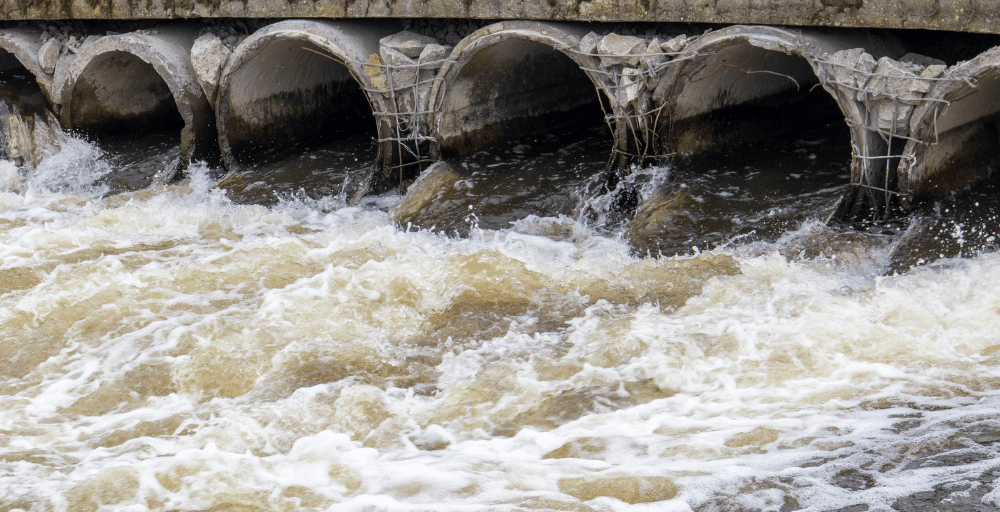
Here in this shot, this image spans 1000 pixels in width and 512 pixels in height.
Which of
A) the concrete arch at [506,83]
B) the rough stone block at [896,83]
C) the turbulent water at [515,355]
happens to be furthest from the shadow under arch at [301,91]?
the rough stone block at [896,83]

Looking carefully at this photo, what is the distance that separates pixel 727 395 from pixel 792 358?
0.41 m

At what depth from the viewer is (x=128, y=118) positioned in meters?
8.36

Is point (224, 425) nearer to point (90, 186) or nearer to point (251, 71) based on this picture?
point (251, 71)

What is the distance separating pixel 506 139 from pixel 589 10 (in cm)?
183

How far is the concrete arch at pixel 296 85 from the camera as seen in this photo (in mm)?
6199

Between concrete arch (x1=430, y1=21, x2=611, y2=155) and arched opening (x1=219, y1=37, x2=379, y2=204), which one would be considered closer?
concrete arch (x1=430, y1=21, x2=611, y2=155)

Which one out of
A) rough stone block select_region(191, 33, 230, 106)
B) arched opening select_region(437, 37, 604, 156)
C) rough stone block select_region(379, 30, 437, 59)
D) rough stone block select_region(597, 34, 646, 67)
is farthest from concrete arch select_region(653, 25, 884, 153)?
rough stone block select_region(191, 33, 230, 106)

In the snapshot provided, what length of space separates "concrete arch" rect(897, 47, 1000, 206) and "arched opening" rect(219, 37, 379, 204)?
3.85m

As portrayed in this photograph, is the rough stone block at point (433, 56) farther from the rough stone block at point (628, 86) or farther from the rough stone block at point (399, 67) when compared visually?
the rough stone block at point (628, 86)

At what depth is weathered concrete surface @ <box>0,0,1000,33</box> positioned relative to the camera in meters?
4.38

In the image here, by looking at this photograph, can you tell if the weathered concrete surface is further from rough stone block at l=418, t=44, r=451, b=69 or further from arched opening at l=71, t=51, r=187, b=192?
arched opening at l=71, t=51, r=187, b=192

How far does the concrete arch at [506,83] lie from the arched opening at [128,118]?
2.51 metres

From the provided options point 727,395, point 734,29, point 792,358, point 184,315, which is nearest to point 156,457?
point 184,315

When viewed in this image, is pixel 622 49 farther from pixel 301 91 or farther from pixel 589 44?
pixel 301 91
